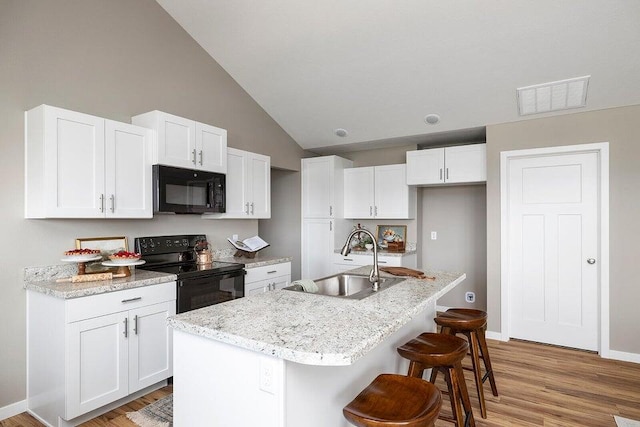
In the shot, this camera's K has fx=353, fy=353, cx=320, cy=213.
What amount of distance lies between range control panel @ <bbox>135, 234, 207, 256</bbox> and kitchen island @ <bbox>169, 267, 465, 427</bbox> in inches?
70.8

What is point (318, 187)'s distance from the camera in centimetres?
516

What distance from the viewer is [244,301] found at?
1.82 meters

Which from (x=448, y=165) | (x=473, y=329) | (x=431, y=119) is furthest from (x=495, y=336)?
(x=431, y=119)

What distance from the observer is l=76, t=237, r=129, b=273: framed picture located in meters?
2.77

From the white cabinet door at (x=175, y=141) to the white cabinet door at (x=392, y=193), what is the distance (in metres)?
2.61

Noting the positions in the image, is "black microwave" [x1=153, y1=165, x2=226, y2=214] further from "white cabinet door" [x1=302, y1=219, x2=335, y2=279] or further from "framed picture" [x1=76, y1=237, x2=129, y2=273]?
"white cabinet door" [x1=302, y1=219, x2=335, y2=279]

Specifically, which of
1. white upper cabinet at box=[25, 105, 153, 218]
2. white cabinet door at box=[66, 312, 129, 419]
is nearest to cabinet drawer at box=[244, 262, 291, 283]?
white upper cabinet at box=[25, 105, 153, 218]

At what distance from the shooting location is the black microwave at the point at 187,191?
2988 millimetres

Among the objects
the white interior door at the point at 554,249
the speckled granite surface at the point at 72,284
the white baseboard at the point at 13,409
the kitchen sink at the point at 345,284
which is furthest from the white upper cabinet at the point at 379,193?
the white baseboard at the point at 13,409

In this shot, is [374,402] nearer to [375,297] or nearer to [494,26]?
[375,297]

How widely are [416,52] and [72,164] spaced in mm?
3001

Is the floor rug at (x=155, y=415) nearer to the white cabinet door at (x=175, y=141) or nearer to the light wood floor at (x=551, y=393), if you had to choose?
the light wood floor at (x=551, y=393)

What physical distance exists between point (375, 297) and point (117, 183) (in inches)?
85.6

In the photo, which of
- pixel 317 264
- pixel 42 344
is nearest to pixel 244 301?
pixel 42 344
